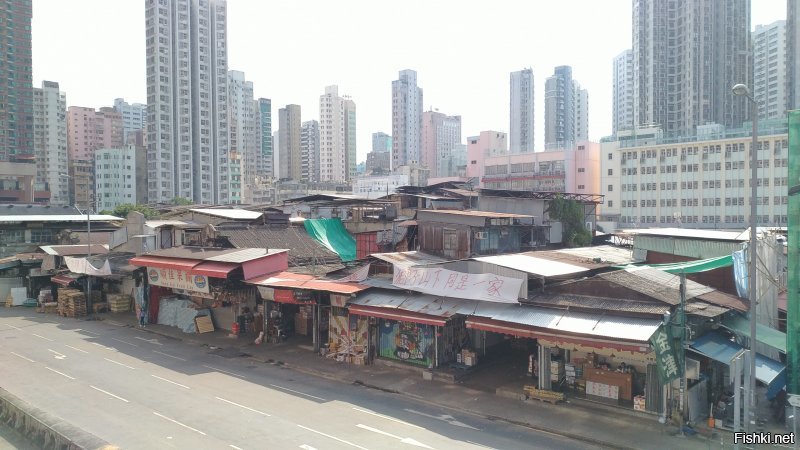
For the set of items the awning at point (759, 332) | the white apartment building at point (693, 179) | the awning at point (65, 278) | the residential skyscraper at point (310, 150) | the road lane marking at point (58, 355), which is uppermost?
the residential skyscraper at point (310, 150)

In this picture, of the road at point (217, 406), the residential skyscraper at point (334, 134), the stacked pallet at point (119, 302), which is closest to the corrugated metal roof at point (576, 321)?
the road at point (217, 406)

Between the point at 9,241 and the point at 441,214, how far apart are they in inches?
1781

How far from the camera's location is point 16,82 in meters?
131

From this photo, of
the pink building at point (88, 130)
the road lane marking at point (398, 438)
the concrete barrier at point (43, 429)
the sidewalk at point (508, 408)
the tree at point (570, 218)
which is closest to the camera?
the concrete barrier at point (43, 429)

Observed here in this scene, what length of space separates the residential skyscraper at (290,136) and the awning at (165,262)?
520ft

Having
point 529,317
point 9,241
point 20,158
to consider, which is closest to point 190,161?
point 20,158

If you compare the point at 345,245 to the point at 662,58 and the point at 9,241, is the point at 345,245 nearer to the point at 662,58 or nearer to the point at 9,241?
the point at 9,241

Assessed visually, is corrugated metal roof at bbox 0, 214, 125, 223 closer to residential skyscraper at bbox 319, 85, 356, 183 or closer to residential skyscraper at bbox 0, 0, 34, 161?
residential skyscraper at bbox 0, 0, 34, 161

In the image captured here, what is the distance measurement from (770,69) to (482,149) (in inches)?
3288

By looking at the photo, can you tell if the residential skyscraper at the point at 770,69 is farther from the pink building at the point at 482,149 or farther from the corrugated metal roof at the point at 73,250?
the corrugated metal roof at the point at 73,250

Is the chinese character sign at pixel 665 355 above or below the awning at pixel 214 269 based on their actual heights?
below

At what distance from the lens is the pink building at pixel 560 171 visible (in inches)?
3871

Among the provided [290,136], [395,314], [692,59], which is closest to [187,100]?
[290,136]

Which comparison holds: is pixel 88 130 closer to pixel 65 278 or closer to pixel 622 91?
pixel 65 278
